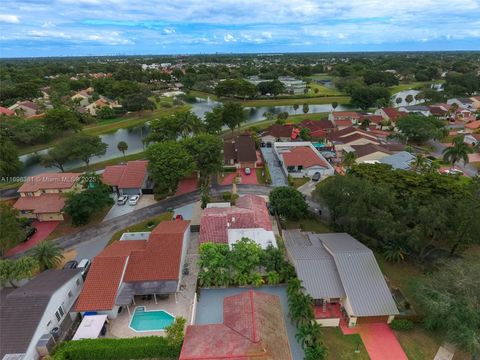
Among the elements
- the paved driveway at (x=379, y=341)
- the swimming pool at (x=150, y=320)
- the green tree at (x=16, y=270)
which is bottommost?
the swimming pool at (x=150, y=320)

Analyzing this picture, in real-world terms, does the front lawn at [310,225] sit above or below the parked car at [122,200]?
below

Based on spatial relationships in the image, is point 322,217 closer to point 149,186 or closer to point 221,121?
point 149,186

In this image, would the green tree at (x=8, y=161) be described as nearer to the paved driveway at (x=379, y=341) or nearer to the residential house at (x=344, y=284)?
the residential house at (x=344, y=284)

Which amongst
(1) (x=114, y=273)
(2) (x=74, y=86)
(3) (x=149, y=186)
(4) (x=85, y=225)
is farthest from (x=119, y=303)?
(2) (x=74, y=86)

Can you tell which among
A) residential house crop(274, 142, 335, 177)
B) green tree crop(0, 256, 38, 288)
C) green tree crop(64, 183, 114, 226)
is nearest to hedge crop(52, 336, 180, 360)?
green tree crop(0, 256, 38, 288)

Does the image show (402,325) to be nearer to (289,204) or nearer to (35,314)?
(289,204)

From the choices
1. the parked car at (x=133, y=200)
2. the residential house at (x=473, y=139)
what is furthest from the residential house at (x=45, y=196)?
the residential house at (x=473, y=139)

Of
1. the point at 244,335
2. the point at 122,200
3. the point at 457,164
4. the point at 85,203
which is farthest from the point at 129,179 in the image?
the point at 457,164

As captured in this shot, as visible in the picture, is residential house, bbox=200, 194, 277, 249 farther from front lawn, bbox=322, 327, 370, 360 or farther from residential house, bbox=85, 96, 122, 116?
residential house, bbox=85, 96, 122, 116
